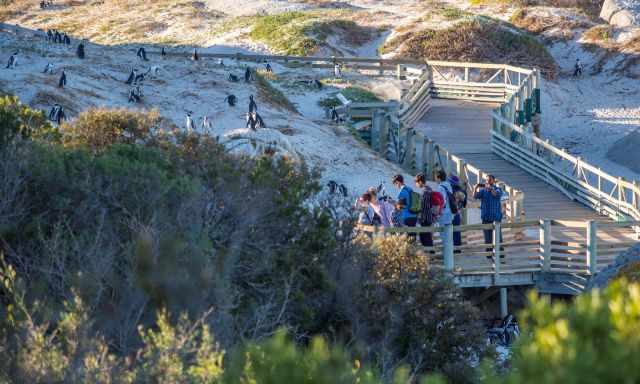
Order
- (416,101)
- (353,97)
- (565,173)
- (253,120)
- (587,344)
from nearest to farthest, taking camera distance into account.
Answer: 1. (587,344)
2. (253,120)
3. (565,173)
4. (416,101)
5. (353,97)

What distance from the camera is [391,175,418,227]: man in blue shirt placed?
14922mm

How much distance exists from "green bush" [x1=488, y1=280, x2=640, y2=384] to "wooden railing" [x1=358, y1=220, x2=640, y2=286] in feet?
32.3

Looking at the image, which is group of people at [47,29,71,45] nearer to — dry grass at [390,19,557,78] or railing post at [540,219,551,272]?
dry grass at [390,19,557,78]

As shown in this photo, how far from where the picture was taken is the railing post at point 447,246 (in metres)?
14.9

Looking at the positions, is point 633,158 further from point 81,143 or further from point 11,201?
point 11,201

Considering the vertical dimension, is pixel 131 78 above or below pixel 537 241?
above

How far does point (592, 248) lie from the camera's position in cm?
1550

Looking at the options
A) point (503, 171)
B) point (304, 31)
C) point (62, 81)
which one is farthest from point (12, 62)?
point (304, 31)

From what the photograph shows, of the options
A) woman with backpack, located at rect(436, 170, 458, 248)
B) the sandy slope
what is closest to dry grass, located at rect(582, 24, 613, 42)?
the sandy slope

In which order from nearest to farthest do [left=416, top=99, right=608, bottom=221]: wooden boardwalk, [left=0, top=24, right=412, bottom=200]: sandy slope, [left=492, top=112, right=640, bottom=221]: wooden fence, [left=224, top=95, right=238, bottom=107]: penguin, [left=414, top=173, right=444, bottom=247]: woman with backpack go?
[left=414, top=173, right=444, bottom=247]: woman with backpack
[left=492, top=112, right=640, bottom=221]: wooden fence
[left=416, top=99, right=608, bottom=221]: wooden boardwalk
[left=0, top=24, right=412, bottom=200]: sandy slope
[left=224, top=95, right=238, bottom=107]: penguin

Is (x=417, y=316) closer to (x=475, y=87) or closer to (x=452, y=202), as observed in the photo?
(x=452, y=202)

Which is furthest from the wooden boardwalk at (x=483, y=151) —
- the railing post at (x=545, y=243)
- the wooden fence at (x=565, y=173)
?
the railing post at (x=545, y=243)

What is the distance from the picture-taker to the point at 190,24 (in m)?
48.0

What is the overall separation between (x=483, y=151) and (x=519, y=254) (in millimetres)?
9069
